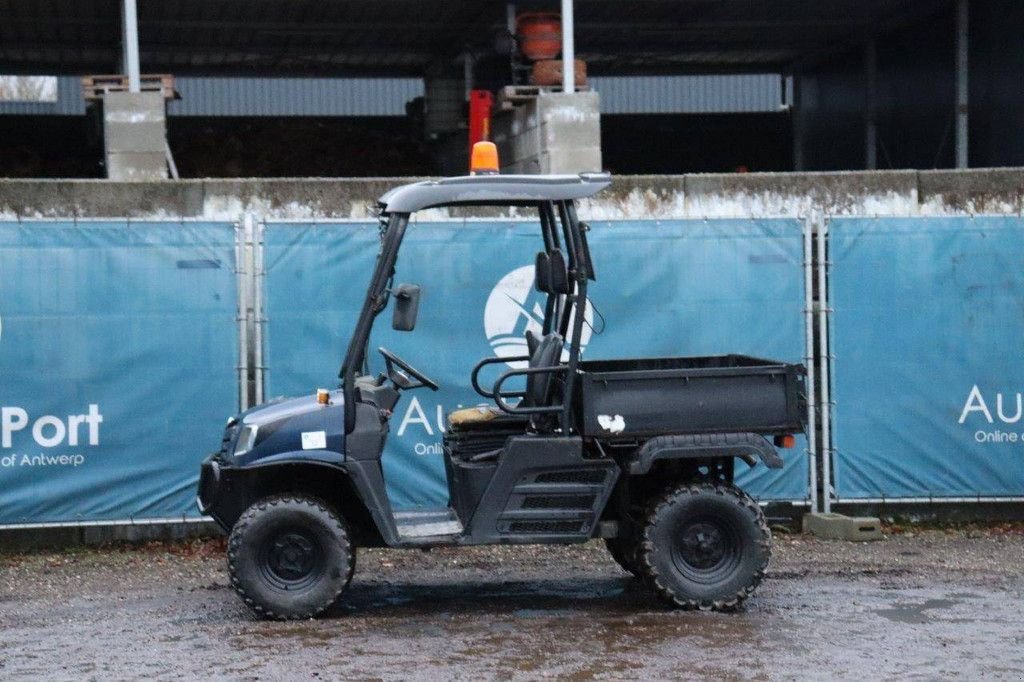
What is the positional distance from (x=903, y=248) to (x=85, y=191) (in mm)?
5996

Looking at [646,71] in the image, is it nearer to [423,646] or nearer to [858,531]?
[858,531]

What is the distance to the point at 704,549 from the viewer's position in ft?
27.3

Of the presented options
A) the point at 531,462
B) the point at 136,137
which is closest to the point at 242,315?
the point at 531,462

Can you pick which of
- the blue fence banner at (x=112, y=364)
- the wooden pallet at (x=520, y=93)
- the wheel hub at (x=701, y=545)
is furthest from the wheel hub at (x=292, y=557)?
the wooden pallet at (x=520, y=93)

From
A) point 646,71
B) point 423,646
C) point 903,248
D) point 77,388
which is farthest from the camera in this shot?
point 646,71

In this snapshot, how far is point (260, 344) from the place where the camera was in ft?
34.1

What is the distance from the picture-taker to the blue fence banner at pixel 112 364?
10.1 metres

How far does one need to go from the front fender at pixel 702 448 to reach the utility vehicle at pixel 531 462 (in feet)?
0.03

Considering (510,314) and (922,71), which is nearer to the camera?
(510,314)

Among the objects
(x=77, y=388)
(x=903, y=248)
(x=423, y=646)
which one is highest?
(x=903, y=248)

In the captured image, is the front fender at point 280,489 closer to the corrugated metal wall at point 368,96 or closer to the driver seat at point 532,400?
the driver seat at point 532,400

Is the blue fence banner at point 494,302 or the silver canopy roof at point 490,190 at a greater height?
the silver canopy roof at point 490,190

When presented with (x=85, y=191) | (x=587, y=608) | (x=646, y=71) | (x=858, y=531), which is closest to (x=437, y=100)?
(x=646, y=71)

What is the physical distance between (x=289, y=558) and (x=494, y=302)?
3.00 metres
